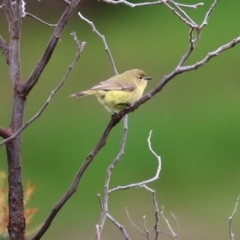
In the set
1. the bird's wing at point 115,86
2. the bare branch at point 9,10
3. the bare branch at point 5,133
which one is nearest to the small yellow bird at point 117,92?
the bird's wing at point 115,86

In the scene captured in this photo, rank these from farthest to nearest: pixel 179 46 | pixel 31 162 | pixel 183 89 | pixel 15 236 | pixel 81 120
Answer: pixel 179 46 < pixel 183 89 < pixel 81 120 < pixel 31 162 < pixel 15 236

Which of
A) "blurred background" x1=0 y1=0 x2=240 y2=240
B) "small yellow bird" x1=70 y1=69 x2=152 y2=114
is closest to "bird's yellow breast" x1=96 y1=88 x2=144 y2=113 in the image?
"small yellow bird" x1=70 y1=69 x2=152 y2=114

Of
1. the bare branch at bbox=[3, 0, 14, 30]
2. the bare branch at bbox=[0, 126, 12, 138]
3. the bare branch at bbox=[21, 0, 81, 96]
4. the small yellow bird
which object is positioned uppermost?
the small yellow bird

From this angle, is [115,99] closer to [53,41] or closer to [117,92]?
[117,92]

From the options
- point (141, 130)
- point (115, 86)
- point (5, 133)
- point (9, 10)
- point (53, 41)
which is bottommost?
point (5, 133)

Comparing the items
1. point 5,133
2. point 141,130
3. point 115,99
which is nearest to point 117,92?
point 115,99

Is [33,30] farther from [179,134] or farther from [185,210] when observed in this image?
[185,210]

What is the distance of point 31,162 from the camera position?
1205 cm

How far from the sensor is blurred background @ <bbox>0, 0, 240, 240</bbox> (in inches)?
404

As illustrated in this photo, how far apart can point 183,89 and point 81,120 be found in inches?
86.0

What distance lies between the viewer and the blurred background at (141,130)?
33.7 feet

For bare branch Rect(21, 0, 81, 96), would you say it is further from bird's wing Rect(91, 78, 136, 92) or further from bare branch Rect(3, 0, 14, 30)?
bird's wing Rect(91, 78, 136, 92)

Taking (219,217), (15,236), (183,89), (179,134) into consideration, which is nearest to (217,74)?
(183,89)

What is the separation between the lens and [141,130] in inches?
507
